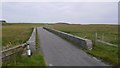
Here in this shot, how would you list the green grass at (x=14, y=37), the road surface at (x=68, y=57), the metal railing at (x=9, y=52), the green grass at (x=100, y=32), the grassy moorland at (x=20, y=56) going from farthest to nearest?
the green grass at (x=14, y=37) → the green grass at (x=100, y=32) → the metal railing at (x=9, y=52) → the grassy moorland at (x=20, y=56) → the road surface at (x=68, y=57)

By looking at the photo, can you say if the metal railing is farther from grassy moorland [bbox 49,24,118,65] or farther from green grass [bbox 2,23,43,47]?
green grass [bbox 2,23,43,47]

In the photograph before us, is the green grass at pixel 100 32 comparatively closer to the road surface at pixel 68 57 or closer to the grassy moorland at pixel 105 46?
the grassy moorland at pixel 105 46

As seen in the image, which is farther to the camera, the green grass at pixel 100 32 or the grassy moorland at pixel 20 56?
the green grass at pixel 100 32

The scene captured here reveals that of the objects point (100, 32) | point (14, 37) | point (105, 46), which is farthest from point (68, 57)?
point (100, 32)

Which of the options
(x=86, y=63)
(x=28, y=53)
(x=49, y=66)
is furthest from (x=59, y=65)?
(x=28, y=53)

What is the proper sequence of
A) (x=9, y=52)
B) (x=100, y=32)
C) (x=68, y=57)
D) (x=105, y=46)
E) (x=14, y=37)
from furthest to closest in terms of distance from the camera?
(x=100, y=32) → (x=14, y=37) → (x=105, y=46) → (x=9, y=52) → (x=68, y=57)

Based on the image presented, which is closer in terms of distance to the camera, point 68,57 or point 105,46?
point 68,57

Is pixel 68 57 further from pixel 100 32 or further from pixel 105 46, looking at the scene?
pixel 100 32

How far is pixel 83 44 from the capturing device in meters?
19.3

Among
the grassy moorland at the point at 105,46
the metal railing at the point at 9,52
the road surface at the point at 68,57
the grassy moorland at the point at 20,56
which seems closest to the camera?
the road surface at the point at 68,57

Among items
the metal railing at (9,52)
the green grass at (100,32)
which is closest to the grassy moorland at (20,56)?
the metal railing at (9,52)

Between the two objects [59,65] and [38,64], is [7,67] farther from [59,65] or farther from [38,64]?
[59,65]

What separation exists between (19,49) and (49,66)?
7282 millimetres

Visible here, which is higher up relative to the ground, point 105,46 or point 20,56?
point 105,46
